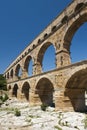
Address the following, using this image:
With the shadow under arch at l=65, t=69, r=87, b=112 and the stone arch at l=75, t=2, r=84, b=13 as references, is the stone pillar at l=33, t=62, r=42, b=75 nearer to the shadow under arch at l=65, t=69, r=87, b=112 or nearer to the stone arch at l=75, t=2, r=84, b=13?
the shadow under arch at l=65, t=69, r=87, b=112

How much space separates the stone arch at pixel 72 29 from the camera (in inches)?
722

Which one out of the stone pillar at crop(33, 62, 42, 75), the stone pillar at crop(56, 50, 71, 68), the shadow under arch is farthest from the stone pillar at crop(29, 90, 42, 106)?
the shadow under arch

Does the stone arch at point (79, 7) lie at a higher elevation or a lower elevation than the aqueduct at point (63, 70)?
higher

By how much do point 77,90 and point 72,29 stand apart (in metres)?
6.60

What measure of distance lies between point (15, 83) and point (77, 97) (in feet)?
56.8

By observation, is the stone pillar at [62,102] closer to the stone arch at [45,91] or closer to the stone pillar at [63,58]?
the stone pillar at [63,58]

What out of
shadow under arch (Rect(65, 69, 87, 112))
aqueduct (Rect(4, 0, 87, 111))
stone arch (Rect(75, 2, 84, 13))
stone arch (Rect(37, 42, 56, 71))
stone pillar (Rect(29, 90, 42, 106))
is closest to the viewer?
shadow under arch (Rect(65, 69, 87, 112))

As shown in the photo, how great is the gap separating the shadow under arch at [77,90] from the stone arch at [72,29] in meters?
4.58

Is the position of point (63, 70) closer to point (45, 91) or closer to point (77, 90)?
point (77, 90)

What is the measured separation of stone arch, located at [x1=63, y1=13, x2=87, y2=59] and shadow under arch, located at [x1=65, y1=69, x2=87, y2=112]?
15.0ft

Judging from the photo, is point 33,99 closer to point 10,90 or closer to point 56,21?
point 56,21

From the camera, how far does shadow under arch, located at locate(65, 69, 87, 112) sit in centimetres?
1631

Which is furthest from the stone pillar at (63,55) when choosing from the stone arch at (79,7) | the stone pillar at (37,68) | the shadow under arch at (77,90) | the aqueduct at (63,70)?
the stone pillar at (37,68)

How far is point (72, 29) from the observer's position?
1917 centimetres
